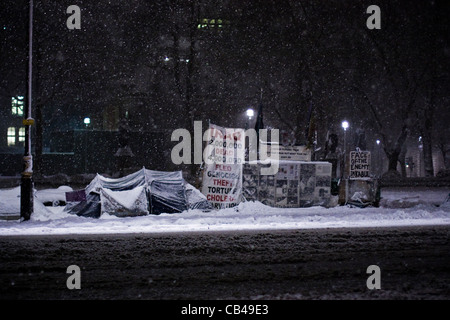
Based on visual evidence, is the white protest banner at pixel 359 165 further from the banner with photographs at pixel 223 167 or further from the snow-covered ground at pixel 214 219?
the banner with photographs at pixel 223 167

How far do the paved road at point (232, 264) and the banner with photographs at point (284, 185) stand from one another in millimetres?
4305

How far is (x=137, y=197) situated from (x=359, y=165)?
7.96 metres

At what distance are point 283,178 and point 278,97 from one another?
20.0 meters

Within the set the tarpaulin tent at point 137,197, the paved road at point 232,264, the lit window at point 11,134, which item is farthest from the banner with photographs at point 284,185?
the lit window at point 11,134

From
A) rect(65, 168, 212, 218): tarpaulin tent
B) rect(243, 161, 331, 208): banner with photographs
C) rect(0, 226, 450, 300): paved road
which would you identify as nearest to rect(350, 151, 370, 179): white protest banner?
rect(243, 161, 331, 208): banner with photographs

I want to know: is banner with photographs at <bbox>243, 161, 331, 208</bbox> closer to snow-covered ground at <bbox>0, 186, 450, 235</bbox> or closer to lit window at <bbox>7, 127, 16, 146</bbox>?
snow-covered ground at <bbox>0, 186, 450, 235</bbox>

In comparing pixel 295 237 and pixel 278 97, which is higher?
pixel 278 97

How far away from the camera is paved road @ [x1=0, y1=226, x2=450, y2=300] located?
5.94 metres

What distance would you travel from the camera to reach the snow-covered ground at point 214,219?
10969mm

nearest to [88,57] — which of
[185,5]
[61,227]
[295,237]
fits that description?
[185,5]

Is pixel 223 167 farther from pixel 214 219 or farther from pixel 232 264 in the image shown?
pixel 232 264

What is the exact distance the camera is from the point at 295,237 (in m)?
9.92
